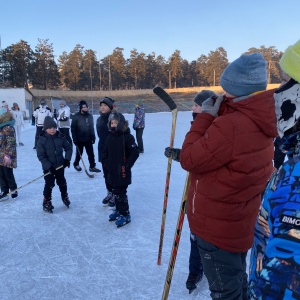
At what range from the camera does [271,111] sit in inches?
64.7

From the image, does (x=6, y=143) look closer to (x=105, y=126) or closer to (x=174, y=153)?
Answer: (x=105, y=126)

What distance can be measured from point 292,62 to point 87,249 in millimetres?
3143

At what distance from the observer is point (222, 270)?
178 cm

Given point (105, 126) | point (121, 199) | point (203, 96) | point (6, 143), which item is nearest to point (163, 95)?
point (203, 96)

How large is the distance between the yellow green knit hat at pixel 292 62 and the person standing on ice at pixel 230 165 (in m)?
0.73

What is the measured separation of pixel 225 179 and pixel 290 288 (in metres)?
0.94

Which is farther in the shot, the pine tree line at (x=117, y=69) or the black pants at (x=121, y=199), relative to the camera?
the pine tree line at (x=117, y=69)

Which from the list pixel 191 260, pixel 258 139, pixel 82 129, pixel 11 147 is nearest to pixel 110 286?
pixel 191 260

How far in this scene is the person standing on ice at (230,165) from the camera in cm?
162

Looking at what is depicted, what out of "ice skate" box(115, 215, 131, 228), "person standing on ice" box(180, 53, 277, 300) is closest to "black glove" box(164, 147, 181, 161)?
"person standing on ice" box(180, 53, 277, 300)

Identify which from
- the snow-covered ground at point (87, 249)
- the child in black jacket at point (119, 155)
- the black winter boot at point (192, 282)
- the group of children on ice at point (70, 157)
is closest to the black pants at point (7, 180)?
the group of children on ice at point (70, 157)

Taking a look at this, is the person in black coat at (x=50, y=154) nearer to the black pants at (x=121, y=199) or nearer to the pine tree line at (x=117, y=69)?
the black pants at (x=121, y=199)

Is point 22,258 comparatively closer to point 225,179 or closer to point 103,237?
point 103,237

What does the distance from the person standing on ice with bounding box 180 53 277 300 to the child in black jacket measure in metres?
2.25
